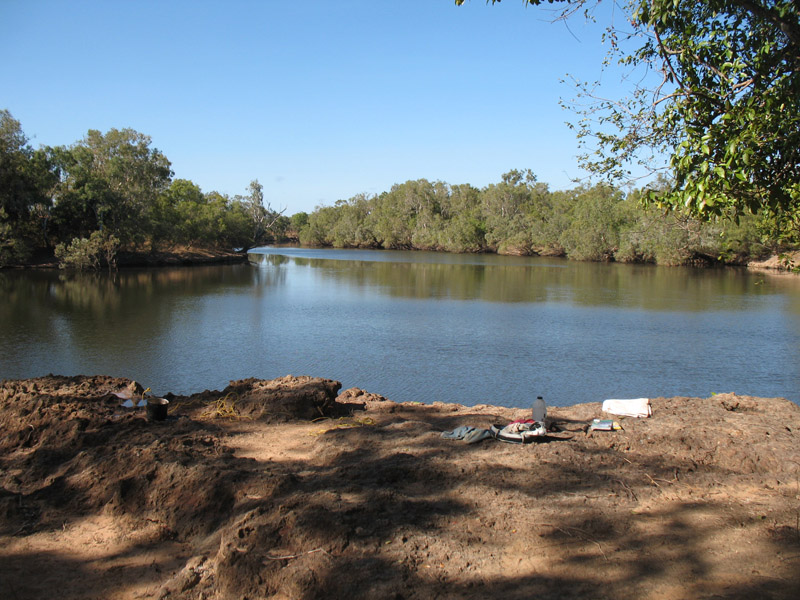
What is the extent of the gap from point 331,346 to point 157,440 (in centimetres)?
1223

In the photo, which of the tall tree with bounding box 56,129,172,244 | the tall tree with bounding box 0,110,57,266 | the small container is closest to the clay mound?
the small container

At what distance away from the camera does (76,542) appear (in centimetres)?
525

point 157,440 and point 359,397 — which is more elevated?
point 157,440

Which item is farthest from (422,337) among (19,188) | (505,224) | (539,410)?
(505,224)

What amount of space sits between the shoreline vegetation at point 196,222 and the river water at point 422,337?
375 centimetres

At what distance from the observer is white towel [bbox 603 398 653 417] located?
8.02m

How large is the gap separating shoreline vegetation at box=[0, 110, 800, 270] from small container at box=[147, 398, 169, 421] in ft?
23.1

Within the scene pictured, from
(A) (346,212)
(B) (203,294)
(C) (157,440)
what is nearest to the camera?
(C) (157,440)

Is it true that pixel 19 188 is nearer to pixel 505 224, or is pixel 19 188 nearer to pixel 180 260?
pixel 180 260

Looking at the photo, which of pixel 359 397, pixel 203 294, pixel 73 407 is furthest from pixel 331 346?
pixel 203 294

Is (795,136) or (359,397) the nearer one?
(795,136)

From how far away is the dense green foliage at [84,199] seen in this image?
42.4 metres

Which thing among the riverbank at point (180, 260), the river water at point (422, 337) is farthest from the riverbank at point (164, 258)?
the river water at point (422, 337)

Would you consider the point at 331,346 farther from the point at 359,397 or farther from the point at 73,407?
the point at 73,407
